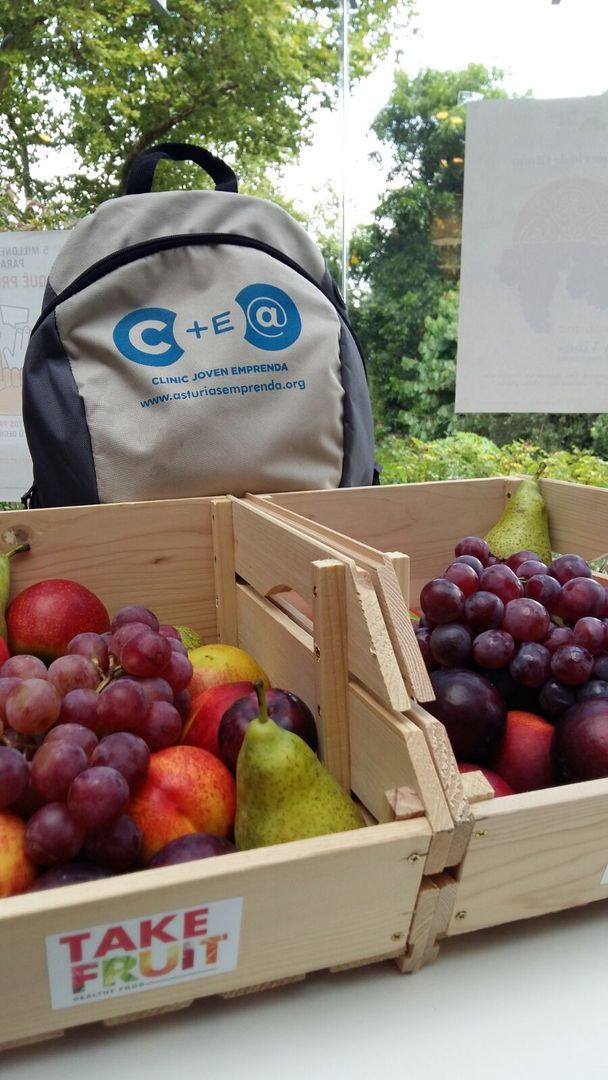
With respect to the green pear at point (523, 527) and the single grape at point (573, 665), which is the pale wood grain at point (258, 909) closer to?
the single grape at point (573, 665)

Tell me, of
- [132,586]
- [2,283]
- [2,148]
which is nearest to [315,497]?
[132,586]

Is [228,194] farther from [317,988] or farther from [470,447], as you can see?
[470,447]

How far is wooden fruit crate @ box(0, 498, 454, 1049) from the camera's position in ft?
1.34

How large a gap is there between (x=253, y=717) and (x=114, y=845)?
15 cm

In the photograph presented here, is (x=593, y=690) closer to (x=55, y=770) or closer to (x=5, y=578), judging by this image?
(x=55, y=770)

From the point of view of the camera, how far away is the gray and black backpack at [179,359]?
3.19ft

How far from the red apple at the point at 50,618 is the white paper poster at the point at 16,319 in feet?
4.55

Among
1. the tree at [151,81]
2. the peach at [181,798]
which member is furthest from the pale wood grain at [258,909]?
the tree at [151,81]

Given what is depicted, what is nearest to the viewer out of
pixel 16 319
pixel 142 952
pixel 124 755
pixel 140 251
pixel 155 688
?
pixel 142 952

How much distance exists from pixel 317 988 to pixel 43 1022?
0.54 feet

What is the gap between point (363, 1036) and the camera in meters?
0.45

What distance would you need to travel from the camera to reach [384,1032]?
1.49 ft

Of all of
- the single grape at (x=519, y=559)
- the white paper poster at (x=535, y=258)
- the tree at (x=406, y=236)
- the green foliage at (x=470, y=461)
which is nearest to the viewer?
the single grape at (x=519, y=559)

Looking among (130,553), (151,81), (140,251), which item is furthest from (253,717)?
(151,81)
